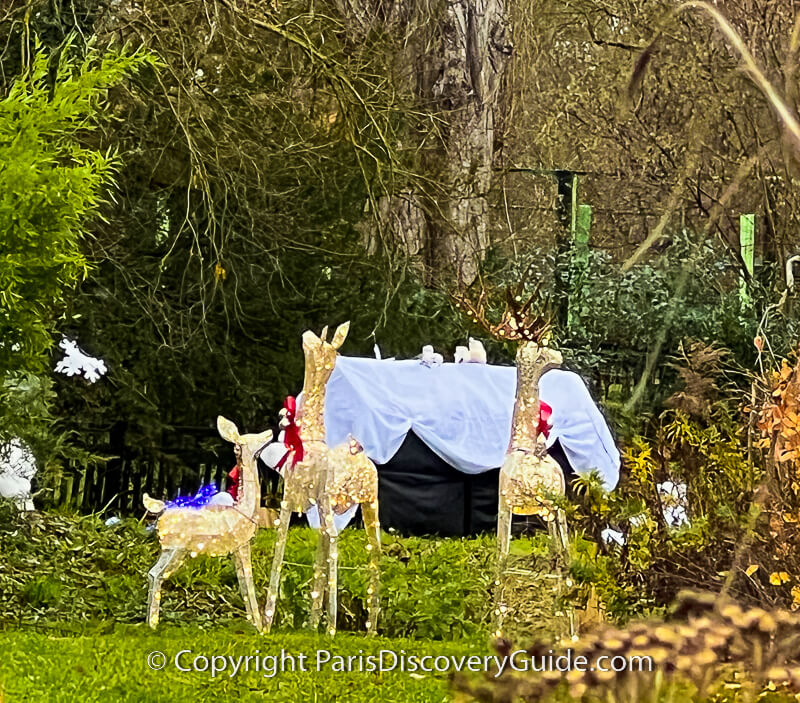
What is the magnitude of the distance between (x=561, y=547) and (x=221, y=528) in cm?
148

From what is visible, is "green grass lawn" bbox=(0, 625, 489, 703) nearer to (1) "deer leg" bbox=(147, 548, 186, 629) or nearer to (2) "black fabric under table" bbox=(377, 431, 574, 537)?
(1) "deer leg" bbox=(147, 548, 186, 629)

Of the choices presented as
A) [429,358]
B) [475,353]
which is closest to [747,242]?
[475,353]

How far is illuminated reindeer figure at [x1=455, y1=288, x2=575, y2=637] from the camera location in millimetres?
5180

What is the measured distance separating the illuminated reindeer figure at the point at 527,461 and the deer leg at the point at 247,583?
1068mm

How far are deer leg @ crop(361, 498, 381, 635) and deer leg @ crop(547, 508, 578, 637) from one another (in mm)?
782

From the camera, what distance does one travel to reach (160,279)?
9992 millimetres

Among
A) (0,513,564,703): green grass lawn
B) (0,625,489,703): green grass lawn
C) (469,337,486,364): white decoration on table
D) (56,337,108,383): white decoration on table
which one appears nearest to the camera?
(0,625,489,703): green grass lawn

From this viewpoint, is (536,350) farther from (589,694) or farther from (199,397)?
(199,397)

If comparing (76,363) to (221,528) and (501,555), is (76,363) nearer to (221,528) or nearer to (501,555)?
(221,528)

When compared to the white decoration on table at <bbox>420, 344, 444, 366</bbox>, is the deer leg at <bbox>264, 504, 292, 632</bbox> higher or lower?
lower

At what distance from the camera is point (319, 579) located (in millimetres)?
5465

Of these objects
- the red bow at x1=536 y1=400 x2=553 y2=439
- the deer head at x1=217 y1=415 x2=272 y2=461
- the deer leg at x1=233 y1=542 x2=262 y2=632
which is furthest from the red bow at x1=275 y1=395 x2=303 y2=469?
the red bow at x1=536 y1=400 x2=553 y2=439

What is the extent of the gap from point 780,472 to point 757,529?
0.21 meters

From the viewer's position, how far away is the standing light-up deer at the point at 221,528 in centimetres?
534
